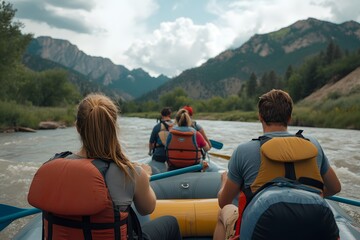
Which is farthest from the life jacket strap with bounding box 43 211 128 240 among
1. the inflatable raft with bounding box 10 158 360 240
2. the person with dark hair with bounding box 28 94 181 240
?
the inflatable raft with bounding box 10 158 360 240

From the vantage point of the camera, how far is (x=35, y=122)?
20141 millimetres

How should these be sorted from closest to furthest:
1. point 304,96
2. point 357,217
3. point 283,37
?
point 357,217
point 304,96
point 283,37

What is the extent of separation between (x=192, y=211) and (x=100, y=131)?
1.46 metres

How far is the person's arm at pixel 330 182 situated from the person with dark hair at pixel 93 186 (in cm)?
97

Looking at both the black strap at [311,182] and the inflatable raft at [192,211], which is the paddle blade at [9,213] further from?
the black strap at [311,182]

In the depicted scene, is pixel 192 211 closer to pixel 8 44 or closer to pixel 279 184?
pixel 279 184

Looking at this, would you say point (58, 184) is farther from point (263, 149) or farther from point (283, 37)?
point (283, 37)

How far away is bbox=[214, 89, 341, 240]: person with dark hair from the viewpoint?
1.38 m

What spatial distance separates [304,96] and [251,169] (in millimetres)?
53263

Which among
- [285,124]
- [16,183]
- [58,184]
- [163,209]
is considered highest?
[285,124]

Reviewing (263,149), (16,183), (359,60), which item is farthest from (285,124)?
(359,60)

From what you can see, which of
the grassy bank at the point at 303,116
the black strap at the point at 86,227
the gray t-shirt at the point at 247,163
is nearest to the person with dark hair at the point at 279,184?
the gray t-shirt at the point at 247,163

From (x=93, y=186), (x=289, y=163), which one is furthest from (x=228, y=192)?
(x=93, y=186)

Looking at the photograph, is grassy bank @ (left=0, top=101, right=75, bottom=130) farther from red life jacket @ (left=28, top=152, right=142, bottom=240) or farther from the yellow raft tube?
red life jacket @ (left=28, top=152, right=142, bottom=240)
